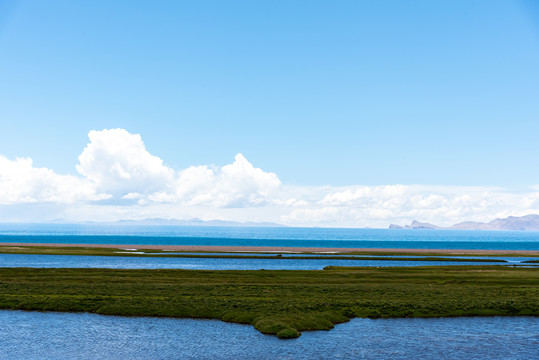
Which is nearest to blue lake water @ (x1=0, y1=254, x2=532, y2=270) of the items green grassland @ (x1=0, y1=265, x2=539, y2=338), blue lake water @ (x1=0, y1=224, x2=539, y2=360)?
green grassland @ (x1=0, y1=265, x2=539, y2=338)

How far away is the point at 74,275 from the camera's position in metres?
78.2

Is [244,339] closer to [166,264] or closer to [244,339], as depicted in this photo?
[244,339]

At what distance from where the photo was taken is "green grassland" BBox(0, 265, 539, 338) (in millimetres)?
48875

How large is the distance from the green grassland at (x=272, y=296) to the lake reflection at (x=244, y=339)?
7.17ft

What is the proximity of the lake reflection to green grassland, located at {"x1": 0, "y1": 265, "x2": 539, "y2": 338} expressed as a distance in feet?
7.17

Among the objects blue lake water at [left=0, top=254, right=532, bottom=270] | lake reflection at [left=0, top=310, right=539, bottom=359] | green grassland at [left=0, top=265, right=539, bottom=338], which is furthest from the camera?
blue lake water at [left=0, top=254, right=532, bottom=270]

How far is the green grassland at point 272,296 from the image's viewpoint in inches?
1924

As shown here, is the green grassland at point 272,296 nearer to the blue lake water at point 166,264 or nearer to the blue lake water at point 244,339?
the blue lake water at point 244,339

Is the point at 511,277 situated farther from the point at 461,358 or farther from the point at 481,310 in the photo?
the point at 461,358

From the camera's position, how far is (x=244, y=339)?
131 ft

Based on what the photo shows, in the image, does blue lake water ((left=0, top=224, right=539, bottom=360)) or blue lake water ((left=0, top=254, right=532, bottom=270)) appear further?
blue lake water ((left=0, top=254, right=532, bottom=270))

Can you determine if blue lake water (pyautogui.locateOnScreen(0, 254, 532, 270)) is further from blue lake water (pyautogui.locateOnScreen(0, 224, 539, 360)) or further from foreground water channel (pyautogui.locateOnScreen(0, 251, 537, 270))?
blue lake water (pyautogui.locateOnScreen(0, 224, 539, 360))

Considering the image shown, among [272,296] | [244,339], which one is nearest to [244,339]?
[244,339]

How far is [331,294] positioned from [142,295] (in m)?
22.8
